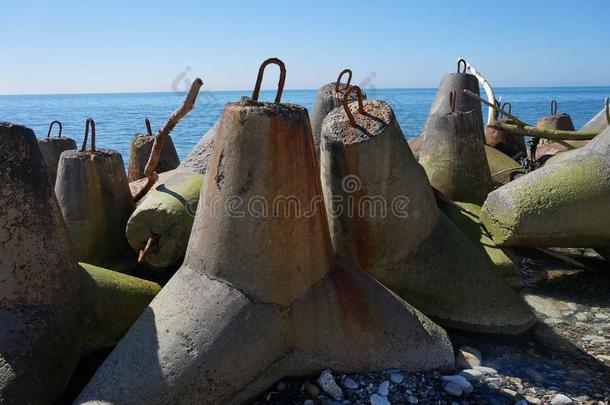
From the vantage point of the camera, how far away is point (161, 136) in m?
3.80

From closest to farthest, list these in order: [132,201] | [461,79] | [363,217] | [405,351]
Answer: [405,351] < [363,217] < [132,201] < [461,79]

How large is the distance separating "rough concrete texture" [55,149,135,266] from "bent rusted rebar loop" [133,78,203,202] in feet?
0.94

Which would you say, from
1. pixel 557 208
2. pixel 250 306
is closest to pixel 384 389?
pixel 250 306

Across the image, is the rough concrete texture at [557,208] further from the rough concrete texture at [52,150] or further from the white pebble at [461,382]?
the rough concrete texture at [52,150]

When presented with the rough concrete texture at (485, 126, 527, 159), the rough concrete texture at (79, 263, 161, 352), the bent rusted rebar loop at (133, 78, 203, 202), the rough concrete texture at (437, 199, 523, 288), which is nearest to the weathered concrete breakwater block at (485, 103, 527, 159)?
the rough concrete texture at (485, 126, 527, 159)

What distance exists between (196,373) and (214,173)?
81 centimetres

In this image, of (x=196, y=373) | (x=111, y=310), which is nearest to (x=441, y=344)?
(x=196, y=373)

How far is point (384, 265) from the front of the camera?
314 cm

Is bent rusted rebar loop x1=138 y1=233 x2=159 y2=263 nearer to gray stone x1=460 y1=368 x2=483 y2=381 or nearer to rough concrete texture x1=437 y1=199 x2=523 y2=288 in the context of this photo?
gray stone x1=460 y1=368 x2=483 y2=381

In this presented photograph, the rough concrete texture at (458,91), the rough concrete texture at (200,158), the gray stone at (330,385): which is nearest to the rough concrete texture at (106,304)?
the gray stone at (330,385)

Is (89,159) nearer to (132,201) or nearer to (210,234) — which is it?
(132,201)

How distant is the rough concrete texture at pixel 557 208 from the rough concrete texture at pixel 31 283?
8.82ft

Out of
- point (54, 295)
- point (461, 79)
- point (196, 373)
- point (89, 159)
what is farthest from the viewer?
point (461, 79)

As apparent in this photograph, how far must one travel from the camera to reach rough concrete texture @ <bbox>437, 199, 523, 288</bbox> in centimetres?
360
